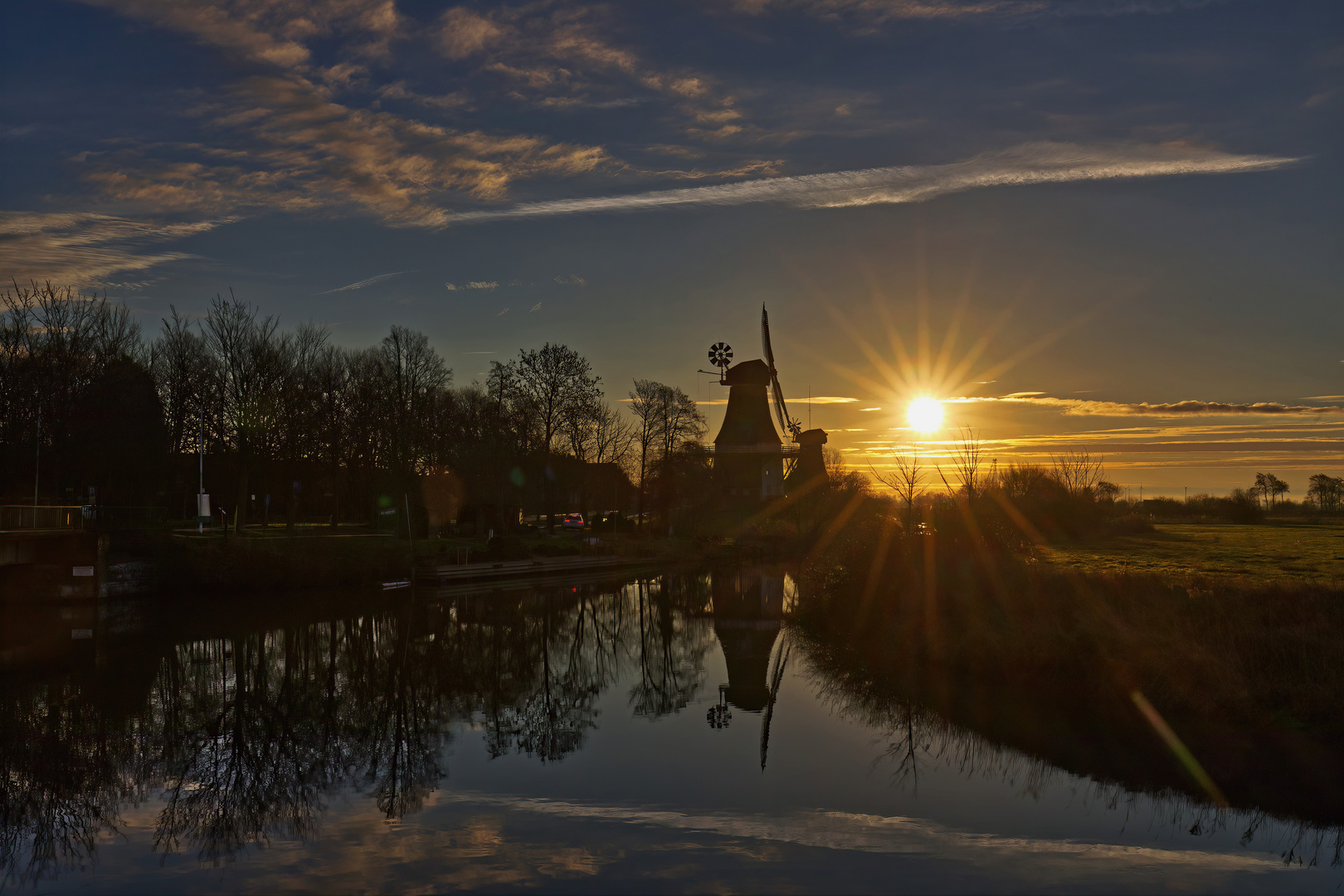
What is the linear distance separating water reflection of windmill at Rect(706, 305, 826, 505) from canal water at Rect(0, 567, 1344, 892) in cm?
4937

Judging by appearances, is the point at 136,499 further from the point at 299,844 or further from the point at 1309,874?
the point at 1309,874

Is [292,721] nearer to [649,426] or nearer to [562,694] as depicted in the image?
[562,694]

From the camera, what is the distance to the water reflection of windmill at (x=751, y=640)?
1906 cm

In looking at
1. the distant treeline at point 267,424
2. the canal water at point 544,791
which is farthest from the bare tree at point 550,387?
the canal water at point 544,791

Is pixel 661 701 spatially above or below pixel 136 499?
below

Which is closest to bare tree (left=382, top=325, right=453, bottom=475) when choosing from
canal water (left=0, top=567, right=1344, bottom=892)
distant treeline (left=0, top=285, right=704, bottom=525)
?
distant treeline (left=0, top=285, right=704, bottom=525)

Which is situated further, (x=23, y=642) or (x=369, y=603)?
(x=369, y=603)

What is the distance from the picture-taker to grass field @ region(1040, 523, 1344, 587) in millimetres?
24812

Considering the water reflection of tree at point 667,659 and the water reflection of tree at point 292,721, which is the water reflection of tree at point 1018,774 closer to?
the water reflection of tree at point 667,659

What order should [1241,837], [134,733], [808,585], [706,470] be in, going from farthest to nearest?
[706,470] → [808,585] → [134,733] → [1241,837]

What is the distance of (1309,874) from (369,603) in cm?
3167

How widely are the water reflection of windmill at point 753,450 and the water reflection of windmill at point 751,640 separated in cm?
2481

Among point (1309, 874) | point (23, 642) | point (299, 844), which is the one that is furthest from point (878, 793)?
point (23, 642)

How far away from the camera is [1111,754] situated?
13.2 meters
